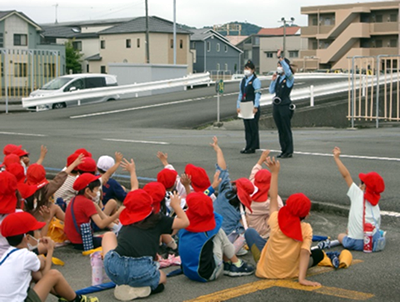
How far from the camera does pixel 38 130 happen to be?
2070 cm

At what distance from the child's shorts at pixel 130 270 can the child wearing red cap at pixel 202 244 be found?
0.55 meters

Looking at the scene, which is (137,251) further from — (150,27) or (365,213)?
(150,27)

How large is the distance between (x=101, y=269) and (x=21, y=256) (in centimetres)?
159

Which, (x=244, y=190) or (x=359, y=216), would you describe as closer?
(x=244, y=190)

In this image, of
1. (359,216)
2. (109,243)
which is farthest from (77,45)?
(109,243)

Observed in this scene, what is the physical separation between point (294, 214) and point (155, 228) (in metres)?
1.37

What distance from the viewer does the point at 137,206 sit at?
5852 millimetres

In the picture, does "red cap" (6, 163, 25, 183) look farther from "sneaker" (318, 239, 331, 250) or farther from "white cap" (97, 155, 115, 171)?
"sneaker" (318, 239, 331, 250)

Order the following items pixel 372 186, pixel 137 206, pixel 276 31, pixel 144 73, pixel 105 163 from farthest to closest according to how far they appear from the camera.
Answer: pixel 276 31
pixel 144 73
pixel 105 163
pixel 372 186
pixel 137 206

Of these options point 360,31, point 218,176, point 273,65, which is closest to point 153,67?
point 218,176

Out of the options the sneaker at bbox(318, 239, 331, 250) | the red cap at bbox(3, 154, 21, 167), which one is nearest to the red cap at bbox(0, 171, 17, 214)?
the red cap at bbox(3, 154, 21, 167)

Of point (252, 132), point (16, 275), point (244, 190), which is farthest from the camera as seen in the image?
point (252, 132)

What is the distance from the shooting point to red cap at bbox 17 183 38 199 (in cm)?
744

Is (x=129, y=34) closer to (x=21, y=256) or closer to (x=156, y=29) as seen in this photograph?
(x=156, y=29)
